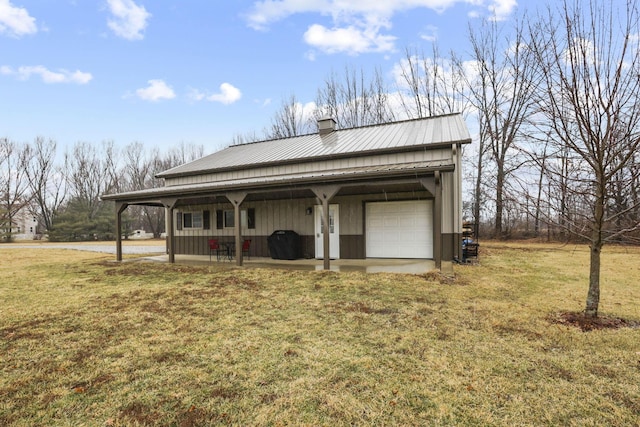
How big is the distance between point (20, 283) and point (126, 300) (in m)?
4.01

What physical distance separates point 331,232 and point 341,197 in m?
1.24

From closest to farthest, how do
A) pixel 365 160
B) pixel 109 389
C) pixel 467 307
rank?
1. pixel 109 389
2. pixel 467 307
3. pixel 365 160

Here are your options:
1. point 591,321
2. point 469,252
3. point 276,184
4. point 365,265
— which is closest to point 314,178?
point 276,184

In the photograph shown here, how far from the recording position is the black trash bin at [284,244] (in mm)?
11312

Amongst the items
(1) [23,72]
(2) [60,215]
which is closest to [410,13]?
(1) [23,72]

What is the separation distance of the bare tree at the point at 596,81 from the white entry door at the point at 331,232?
7.47 m

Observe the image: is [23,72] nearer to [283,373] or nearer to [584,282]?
[283,373]

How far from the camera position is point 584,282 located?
7645 mm

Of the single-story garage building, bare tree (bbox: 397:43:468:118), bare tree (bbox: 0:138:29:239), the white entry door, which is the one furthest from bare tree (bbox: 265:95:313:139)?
bare tree (bbox: 0:138:29:239)

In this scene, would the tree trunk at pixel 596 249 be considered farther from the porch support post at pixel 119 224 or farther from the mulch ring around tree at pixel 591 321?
the porch support post at pixel 119 224

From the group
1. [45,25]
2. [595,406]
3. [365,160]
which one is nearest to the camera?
[595,406]

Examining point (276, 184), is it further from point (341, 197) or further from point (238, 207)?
point (341, 197)

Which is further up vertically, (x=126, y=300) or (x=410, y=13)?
(x=410, y=13)

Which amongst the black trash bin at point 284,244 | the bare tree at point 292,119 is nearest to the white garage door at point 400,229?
the black trash bin at point 284,244
